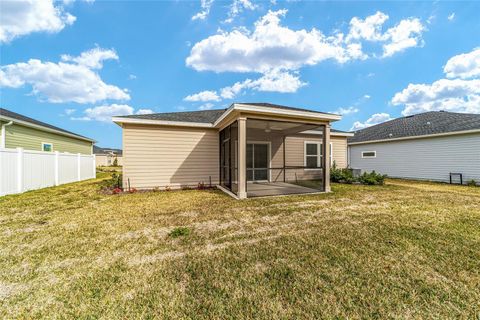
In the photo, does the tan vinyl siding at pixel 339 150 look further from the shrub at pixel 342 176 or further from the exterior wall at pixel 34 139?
the exterior wall at pixel 34 139

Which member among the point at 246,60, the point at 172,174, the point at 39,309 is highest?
the point at 246,60

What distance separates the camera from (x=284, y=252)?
2.79m

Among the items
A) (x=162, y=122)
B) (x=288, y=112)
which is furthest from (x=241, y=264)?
(x=162, y=122)

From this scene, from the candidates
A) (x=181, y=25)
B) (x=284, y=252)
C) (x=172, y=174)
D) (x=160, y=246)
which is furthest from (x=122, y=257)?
(x=181, y=25)

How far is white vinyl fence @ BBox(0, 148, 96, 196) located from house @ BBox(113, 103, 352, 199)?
3658mm

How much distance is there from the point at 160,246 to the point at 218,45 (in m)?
14.3

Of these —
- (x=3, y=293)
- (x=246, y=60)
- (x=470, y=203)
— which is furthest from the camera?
(x=246, y=60)

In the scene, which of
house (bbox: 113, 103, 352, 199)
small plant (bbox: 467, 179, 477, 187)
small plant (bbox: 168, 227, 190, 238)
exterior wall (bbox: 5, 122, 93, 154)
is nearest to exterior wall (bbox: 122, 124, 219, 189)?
house (bbox: 113, 103, 352, 199)

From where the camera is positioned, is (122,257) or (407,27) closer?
(122,257)

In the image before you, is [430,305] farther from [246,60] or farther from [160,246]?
[246,60]

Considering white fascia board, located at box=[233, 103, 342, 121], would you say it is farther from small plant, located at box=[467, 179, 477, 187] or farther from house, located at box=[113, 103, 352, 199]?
small plant, located at box=[467, 179, 477, 187]

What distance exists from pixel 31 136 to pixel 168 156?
27.1 ft

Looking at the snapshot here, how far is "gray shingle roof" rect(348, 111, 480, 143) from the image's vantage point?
10275 millimetres

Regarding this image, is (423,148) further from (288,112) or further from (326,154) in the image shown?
(288,112)
